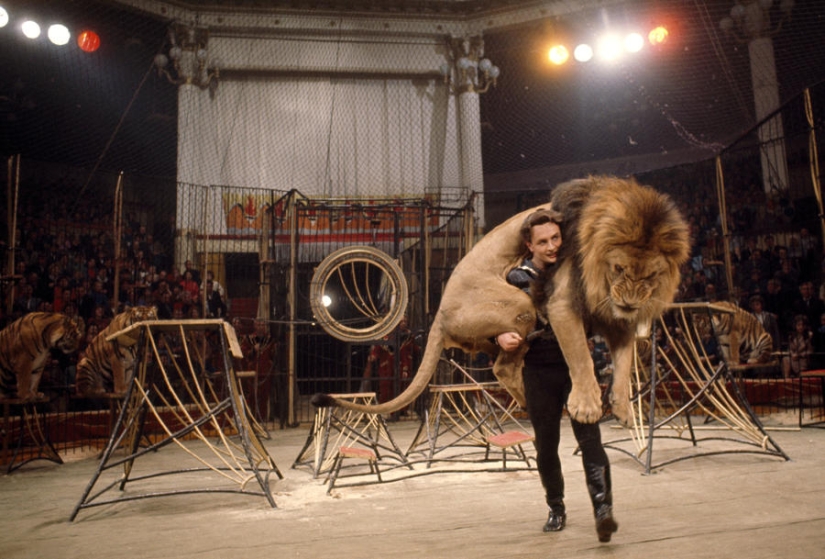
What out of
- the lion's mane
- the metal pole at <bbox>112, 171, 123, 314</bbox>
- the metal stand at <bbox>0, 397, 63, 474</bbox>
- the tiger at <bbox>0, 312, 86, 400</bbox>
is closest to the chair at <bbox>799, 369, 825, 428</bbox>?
the lion's mane

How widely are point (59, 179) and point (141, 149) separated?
1.79 meters

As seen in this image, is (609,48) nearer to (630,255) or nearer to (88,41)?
(88,41)

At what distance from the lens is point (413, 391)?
8.49 feet

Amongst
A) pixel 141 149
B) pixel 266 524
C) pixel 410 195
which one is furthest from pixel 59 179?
pixel 266 524

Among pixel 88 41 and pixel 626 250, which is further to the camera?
pixel 88 41

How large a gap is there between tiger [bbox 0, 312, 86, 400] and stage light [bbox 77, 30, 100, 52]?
8.34 m

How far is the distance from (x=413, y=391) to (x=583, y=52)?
1188 centimetres

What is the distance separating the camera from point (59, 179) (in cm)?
1314

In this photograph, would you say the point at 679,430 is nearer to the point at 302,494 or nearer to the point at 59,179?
the point at 302,494

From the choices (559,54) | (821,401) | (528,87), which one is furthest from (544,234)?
(528,87)

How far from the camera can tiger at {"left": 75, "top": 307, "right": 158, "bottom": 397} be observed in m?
6.59

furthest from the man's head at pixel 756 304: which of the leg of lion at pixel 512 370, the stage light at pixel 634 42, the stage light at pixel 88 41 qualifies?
the stage light at pixel 88 41

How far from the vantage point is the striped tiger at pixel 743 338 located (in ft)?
24.9

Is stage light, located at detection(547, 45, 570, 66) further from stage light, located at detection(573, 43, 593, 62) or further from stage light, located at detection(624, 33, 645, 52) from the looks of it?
stage light, located at detection(624, 33, 645, 52)
